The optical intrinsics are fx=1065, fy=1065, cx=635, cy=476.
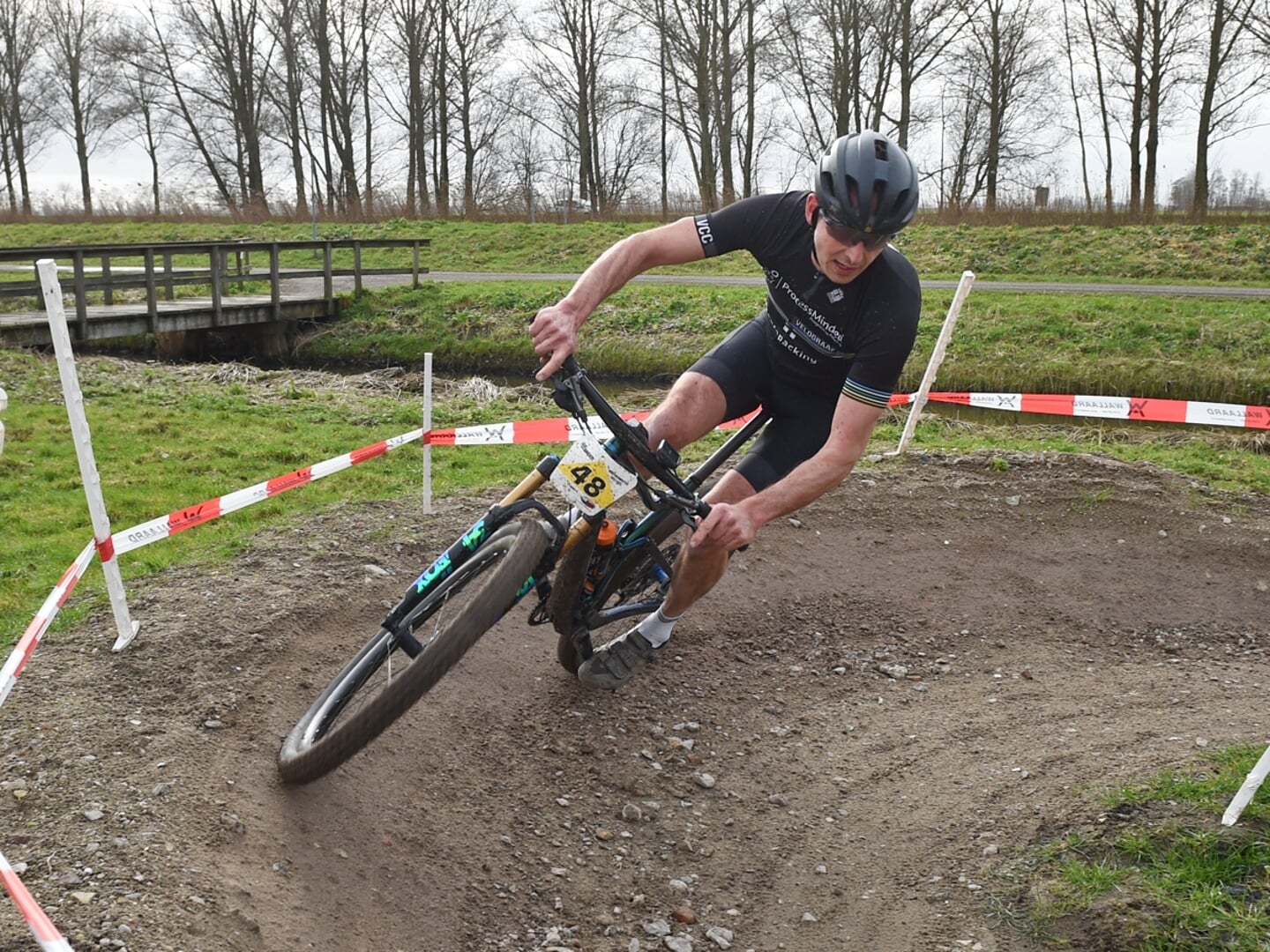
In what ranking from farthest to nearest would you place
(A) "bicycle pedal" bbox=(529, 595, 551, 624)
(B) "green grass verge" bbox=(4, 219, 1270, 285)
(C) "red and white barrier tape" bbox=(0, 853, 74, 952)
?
(B) "green grass verge" bbox=(4, 219, 1270, 285) → (A) "bicycle pedal" bbox=(529, 595, 551, 624) → (C) "red and white barrier tape" bbox=(0, 853, 74, 952)

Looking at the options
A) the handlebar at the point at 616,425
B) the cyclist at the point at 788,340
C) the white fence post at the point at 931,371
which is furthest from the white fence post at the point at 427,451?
the white fence post at the point at 931,371

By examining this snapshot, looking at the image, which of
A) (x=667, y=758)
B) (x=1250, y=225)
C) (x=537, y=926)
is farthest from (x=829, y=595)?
(x=1250, y=225)

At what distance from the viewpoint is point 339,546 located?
6160 millimetres

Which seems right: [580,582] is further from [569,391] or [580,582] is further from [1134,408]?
[1134,408]

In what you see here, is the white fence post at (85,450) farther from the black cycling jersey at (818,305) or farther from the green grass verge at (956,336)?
the green grass verge at (956,336)

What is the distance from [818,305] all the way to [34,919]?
3.29 meters

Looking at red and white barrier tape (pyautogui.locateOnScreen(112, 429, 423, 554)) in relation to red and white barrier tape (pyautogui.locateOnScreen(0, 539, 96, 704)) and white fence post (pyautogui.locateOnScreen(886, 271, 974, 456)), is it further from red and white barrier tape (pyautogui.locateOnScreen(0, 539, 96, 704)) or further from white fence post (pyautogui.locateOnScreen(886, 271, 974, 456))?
white fence post (pyautogui.locateOnScreen(886, 271, 974, 456))

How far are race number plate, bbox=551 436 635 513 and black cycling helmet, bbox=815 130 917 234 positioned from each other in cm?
120

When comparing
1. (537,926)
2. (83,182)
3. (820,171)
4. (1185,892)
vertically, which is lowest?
(537,926)

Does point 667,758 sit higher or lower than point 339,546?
lower

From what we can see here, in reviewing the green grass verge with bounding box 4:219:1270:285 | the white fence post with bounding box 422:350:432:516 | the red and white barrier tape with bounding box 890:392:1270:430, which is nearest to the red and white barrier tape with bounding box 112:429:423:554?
the white fence post with bounding box 422:350:432:516

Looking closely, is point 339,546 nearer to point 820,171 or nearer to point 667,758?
point 667,758

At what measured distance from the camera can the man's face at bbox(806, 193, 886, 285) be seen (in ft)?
12.8

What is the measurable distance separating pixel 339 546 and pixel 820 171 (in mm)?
3628
